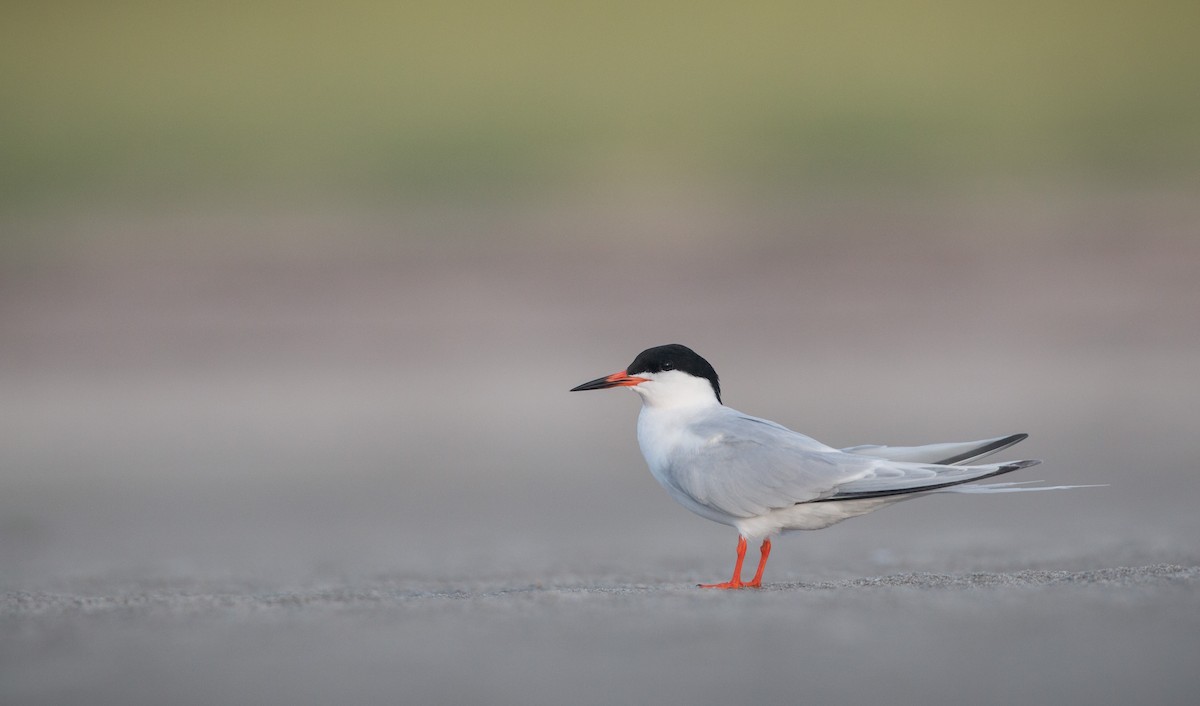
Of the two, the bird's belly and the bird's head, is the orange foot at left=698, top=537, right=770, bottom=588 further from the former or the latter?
the bird's head

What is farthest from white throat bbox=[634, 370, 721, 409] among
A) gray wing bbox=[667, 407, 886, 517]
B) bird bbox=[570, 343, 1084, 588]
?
gray wing bbox=[667, 407, 886, 517]

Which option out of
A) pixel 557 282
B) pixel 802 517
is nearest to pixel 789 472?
pixel 802 517

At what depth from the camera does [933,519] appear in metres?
6.49

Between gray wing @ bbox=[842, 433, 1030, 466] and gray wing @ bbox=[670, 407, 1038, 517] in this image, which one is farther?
gray wing @ bbox=[842, 433, 1030, 466]

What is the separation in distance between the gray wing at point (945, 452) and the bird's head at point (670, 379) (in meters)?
0.73

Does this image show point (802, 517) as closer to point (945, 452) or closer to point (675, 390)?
point (945, 452)

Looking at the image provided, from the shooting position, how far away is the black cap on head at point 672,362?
5.09 metres

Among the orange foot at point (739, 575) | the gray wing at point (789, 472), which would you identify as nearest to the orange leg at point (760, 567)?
the orange foot at point (739, 575)

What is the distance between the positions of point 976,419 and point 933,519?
192cm

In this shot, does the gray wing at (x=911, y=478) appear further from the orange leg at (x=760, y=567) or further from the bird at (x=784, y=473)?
the orange leg at (x=760, y=567)

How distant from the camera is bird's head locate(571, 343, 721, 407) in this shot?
5082mm

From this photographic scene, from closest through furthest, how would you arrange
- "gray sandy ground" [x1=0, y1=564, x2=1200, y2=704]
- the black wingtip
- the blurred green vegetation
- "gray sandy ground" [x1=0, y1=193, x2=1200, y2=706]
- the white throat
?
"gray sandy ground" [x1=0, y1=564, x2=1200, y2=704]
"gray sandy ground" [x1=0, y1=193, x2=1200, y2=706]
the black wingtip
the white throat
the blurred green vegetation

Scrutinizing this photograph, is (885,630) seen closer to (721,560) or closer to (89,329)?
(721,560)

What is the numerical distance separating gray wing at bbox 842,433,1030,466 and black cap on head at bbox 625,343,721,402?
29.8 inches
